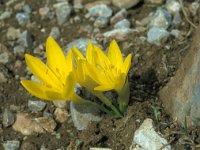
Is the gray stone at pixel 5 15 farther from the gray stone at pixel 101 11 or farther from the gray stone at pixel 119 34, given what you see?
the gray stone at pixel 119 34

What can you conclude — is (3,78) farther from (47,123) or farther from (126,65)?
(126,65)

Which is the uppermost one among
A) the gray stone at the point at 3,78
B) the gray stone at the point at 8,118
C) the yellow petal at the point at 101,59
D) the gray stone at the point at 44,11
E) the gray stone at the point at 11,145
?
the yellow petal at the point at 101,59

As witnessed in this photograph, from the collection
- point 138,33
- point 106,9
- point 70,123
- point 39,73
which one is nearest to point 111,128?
point 70,123

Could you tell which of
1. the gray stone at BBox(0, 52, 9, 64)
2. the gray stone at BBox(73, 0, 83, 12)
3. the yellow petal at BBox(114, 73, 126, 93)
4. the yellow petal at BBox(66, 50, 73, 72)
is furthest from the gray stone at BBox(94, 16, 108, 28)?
the yellow petal at BBox(114, 73, 126, 93)

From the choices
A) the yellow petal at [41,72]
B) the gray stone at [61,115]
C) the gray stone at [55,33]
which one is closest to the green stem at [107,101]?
the yellow petal at [41,72]

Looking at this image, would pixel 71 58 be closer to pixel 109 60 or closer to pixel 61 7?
pixel 109 60

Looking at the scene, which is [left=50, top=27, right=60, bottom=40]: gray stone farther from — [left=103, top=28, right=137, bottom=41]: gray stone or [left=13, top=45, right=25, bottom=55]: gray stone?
[left=103, top=28, right=137, bottom=41]: gray stone
